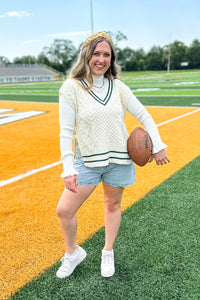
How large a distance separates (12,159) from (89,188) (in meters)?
3.82

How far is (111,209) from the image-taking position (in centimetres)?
265

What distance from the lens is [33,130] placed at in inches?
343

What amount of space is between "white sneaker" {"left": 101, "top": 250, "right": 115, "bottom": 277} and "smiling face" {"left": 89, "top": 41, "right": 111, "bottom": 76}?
146 centimetres

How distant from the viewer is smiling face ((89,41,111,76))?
92.6 inches

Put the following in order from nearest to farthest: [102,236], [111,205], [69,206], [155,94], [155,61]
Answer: [69,206]
[111,205]
[102,236]
[155,94]
[155,61]

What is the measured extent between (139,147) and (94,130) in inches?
15.3

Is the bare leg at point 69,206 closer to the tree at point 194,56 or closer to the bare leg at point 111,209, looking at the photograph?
the bare leg at point 111,209

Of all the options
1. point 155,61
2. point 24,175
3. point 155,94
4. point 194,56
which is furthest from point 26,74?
point 24,175

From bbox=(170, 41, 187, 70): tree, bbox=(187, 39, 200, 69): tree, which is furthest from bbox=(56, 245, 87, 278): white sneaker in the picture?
bbox=(170, 41, 187, 70): tree

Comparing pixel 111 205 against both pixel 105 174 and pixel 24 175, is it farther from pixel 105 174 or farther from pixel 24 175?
pixel 24 175

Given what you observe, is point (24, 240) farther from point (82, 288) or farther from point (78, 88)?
point (78, 88)

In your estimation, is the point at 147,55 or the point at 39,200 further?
the point at 147,55

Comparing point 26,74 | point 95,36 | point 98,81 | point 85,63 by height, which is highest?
point 95,36

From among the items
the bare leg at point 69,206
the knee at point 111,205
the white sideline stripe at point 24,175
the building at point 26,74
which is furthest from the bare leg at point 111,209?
the building at point 26,74
